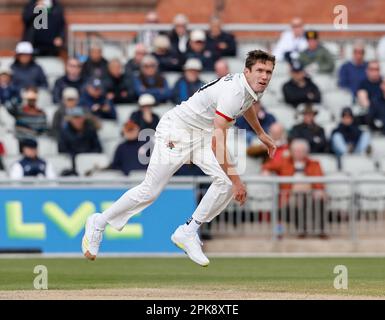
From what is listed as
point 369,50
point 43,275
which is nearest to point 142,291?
point 43,275

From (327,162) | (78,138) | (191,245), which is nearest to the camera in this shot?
(191,245)

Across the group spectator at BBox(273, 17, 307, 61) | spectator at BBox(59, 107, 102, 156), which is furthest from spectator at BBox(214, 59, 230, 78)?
spectator at BBox(59, 107, 102, 156)

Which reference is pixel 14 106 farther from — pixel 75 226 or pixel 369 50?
pixel 369 50

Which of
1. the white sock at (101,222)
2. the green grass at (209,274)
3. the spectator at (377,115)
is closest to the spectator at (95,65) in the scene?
the spectator at (377,115)

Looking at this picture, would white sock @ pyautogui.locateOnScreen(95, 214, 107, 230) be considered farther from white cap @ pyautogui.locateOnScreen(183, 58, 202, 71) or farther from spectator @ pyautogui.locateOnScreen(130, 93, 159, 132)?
white cap @ pyautogui.locateOnScreen(183, 58, 202, 71)

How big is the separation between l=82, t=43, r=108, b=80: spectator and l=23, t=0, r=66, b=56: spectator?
4.77 ft

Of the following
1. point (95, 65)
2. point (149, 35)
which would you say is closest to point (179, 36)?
point (149, 35)

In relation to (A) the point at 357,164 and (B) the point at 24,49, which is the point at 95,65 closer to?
(B) the point at 24,49

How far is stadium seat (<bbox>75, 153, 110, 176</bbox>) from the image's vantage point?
76.4ft

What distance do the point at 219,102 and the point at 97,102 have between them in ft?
35.0

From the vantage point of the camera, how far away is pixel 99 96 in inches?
961

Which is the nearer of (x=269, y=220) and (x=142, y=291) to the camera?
(x=142, y=291)

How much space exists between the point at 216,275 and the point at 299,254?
213 inches

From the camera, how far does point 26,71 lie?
25078 millimetres
